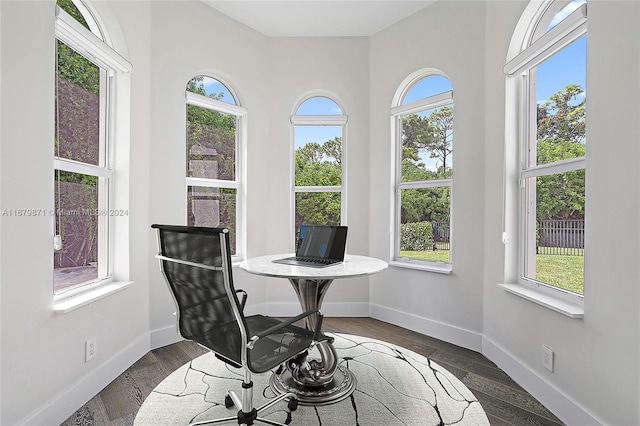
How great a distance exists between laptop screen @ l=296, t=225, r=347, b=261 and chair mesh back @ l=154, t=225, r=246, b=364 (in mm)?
916

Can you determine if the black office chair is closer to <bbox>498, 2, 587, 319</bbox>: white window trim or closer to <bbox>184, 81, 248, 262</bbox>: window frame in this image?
<bbox>498, 2, 587, 319</bbox>: white window trim

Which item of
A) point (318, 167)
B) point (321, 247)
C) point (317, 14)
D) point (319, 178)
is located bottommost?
point (321, 247)

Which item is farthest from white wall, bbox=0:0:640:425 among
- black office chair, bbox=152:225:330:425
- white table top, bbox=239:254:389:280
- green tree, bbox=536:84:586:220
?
white table top, bbox=239:254:389:280

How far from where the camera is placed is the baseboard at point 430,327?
2.86m

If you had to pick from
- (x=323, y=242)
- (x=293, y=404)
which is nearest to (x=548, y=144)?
(x=323, y=242)

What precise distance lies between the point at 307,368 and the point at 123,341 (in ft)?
4.62

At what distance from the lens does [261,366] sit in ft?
4.87

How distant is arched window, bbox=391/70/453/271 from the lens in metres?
3.21

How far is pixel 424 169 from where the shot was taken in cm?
339

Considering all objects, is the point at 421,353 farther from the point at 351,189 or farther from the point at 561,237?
the point at 351,189

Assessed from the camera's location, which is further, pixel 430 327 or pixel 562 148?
pixel 430 327

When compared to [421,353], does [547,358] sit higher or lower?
higher

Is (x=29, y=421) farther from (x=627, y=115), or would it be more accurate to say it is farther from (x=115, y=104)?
(x=627, y=115)

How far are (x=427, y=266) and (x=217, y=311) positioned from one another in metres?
2.34
